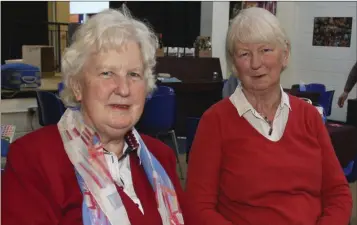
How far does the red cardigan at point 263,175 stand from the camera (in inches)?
65.7

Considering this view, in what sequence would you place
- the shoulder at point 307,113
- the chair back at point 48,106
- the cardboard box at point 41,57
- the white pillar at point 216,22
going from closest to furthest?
the shoulder at point 307,113
the chair back at point 48,106
the cardboard box at point 41,57
the white pillar at point 216,22

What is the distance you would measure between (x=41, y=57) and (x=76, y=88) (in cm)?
404

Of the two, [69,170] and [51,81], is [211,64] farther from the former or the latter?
[69,170]

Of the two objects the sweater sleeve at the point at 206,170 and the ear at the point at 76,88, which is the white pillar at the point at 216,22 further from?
the ear at the point at 76,88

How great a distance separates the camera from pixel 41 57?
516 centimetres

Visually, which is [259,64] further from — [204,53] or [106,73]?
[204,53]

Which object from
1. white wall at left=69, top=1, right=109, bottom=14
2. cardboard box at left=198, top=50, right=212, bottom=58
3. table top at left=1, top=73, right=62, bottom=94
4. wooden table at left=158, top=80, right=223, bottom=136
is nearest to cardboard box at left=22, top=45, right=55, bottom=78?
table top at left=1, top=73, right=62, bottom=94

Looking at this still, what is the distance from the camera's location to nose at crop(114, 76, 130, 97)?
1.30m

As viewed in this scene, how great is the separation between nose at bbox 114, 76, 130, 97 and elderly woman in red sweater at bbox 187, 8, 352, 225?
1.68ft

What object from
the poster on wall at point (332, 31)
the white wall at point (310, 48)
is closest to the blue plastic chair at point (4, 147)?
the white wall at point (310, 48)

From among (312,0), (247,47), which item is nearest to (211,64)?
(312,0)

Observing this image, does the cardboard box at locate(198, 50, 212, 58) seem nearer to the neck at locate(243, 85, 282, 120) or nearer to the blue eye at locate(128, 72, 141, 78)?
the neck at locate(243, 85, 282, 120)

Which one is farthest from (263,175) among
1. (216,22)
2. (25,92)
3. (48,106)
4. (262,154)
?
(216,22)

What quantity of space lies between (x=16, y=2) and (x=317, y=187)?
9.14m
